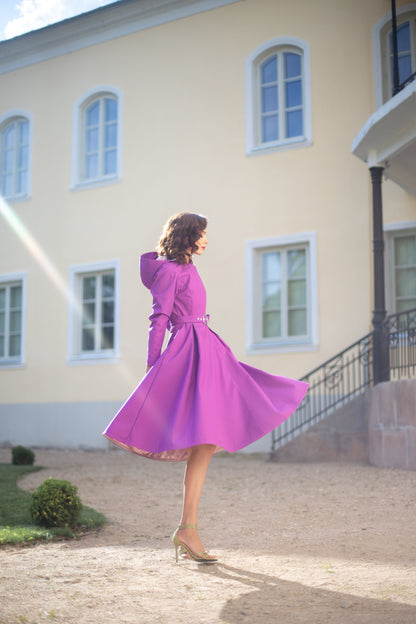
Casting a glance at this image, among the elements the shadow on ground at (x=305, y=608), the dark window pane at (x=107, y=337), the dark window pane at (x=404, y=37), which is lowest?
the shadow on ground at (x=305, y=608)

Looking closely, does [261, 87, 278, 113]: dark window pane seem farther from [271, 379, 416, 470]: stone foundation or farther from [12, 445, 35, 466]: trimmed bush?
[12, 445, 35, 466]: trimmed bush

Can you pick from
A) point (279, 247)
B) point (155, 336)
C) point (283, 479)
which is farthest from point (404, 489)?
point (279, 247)

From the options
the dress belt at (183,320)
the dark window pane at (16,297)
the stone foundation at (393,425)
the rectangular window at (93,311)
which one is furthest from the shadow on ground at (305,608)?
the dark window pane at (16,297)

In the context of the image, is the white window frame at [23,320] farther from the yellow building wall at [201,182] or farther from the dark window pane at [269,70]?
the dark window pane at [269,70]

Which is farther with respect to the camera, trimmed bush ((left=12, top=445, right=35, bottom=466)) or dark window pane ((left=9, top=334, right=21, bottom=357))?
dark window pane ((left=9, top=334, right=21, bottom=357))

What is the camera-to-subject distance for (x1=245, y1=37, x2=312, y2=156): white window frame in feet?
40.7

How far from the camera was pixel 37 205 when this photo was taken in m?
15.5

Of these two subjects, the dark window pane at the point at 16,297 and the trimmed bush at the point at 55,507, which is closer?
the trimmed bush at the point at 55,507

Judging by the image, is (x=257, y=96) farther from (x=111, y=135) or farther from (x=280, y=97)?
(x=111, y=135)

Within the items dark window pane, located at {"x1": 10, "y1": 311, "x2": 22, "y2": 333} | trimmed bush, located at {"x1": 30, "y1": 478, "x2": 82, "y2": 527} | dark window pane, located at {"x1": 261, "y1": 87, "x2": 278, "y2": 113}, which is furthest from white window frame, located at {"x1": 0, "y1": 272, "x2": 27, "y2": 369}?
trimmed bush, located at {"x1": 30, "y1": 478, "x2": 82, "y2": 527}

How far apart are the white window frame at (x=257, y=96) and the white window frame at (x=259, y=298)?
1.58m

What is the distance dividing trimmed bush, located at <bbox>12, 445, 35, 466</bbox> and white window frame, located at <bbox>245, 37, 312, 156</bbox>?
6.19m

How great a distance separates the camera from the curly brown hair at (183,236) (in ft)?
14.7

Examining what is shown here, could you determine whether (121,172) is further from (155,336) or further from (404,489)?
(155,336)
